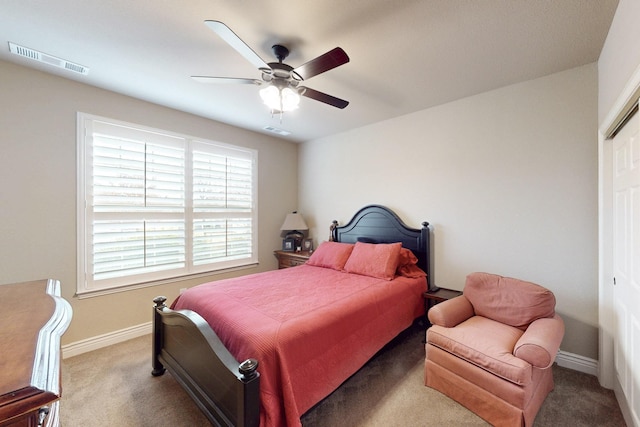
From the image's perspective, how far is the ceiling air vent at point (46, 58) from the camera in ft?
6.74

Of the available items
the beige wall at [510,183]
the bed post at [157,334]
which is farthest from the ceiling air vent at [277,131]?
the bed post at [157,334]

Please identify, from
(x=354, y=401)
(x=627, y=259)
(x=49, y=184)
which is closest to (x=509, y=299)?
(x=627, y=259)

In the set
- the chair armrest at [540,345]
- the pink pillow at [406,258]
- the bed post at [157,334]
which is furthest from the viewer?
the pink pillow at [406,258]

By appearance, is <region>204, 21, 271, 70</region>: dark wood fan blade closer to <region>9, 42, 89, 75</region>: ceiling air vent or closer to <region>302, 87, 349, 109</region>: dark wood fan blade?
<region>302, 87, 349, 109</region>: dark wood fan blade

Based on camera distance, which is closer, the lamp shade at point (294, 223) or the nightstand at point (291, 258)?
the nightstand at point (291, 258)

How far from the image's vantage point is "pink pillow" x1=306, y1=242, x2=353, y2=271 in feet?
10.7

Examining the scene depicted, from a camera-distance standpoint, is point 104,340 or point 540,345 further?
point 104,340

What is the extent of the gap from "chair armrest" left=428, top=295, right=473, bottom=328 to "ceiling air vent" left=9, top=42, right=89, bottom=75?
3.66 metres

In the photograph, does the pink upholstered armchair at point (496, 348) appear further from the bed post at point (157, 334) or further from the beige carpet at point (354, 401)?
the bed post at point (157, 334)

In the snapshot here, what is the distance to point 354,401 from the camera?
194 cm

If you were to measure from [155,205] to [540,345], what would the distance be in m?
3.69

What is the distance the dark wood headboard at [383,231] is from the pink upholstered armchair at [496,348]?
736 millimetres

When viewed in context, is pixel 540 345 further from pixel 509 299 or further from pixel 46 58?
pixel 46 58

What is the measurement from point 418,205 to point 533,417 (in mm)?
2118
